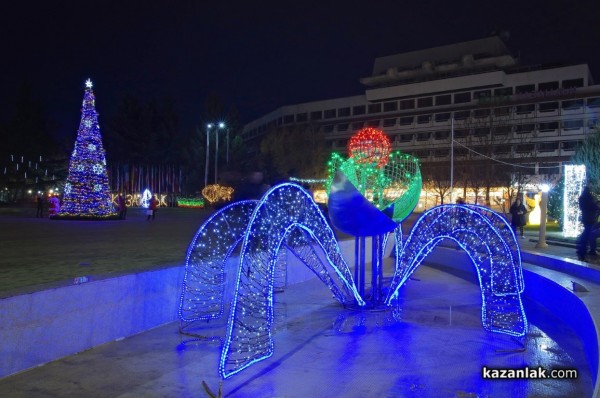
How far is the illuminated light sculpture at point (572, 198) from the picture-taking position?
56.5 ft

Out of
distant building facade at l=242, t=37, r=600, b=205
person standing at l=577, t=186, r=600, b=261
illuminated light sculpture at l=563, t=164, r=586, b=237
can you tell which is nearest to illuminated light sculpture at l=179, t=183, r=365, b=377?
person standing at l=577, t=186, r=600, b=261

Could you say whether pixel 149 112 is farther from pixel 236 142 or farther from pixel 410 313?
pixel 410 313

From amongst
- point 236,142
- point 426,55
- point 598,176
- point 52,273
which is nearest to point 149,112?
point 236,142

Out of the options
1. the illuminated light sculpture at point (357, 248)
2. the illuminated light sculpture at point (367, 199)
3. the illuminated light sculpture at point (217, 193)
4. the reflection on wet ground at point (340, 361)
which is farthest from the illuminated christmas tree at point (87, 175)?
the reflection on wet ground at point (340, 361)

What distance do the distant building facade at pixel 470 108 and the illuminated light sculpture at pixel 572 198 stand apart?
76.9ft

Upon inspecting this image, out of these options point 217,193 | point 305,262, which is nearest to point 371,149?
point 305,262

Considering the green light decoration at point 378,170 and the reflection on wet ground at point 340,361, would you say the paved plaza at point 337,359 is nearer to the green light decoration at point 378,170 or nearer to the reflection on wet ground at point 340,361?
the reflection on wet ground at point 340,361

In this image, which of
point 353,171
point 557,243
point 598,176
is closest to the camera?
point 353,171

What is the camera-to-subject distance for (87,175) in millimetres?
24438

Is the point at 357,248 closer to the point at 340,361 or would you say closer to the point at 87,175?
the point at 340,361

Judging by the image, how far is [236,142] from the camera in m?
57.1

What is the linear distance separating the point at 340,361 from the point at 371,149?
16.5ft

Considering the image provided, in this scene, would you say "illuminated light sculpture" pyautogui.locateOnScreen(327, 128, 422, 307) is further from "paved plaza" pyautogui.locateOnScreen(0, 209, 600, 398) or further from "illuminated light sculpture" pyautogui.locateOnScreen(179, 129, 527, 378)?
"paved plaza" pyautogui.locateOnScreen(0, 209, 600, 398)

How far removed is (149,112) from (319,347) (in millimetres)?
57936
